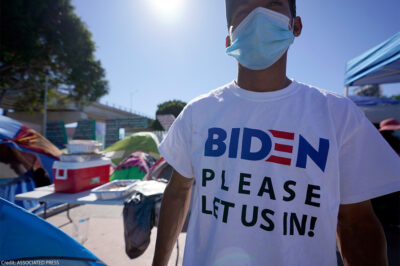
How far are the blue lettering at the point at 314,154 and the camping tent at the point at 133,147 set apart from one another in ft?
20.1

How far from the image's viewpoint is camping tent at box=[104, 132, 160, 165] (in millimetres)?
6809

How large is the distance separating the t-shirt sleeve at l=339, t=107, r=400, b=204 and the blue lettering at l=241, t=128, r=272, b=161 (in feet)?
1.03

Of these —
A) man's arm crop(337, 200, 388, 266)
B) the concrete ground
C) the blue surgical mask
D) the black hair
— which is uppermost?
the black hair

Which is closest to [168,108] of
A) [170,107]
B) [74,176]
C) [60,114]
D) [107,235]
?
[170,107]

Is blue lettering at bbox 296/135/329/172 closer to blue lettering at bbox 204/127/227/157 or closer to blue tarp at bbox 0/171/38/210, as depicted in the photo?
blue lettering at bbox 204/127/227/157

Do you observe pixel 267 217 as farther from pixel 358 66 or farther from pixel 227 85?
pixel 358 66

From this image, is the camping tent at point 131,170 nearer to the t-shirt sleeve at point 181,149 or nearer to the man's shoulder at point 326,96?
the t-shirt sleeve at point 181,149

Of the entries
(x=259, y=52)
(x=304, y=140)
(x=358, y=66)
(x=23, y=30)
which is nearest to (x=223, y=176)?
(x=304, y=140)

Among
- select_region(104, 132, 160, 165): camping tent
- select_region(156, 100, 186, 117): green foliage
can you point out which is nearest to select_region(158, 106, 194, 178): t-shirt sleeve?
select_region(104, 132, 160, 165): camping tent

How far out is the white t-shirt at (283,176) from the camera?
0.78 metres

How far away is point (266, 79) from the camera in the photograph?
3.24 ft

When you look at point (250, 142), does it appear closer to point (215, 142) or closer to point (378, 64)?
point (215, 142)

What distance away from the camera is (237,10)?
1070 millimetres

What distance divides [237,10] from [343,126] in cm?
79
